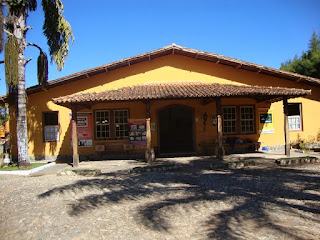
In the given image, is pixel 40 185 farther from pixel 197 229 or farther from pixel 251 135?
pixel 251 135

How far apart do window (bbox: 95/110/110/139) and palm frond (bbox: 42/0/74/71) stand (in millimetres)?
2944

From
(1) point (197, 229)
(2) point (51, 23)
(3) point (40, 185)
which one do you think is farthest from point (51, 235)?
(2) point (51, 23)

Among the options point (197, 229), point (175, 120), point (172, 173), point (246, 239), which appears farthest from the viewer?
point (175, 120)

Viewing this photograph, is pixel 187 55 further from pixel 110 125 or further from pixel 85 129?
pixel 85 129

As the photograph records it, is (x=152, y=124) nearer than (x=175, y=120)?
Yes

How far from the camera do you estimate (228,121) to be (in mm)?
12336

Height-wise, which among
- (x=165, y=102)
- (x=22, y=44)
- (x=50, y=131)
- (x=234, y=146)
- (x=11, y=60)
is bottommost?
(x=234, y=146)

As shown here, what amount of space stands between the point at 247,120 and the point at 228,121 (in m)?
1.06

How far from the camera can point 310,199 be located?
4812 millimetres

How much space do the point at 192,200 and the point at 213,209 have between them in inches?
25.9

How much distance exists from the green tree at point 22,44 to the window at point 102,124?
2959mm

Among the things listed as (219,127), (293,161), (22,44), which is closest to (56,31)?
(22,44)

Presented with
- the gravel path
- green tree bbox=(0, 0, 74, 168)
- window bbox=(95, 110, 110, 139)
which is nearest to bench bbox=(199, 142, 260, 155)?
the gravel path

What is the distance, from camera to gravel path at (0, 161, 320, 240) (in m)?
3.62
